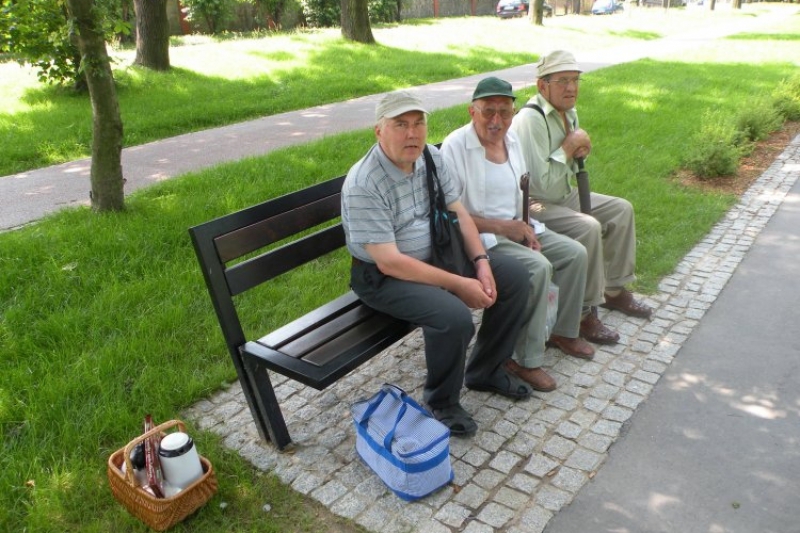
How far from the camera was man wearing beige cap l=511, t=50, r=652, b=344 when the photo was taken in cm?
397

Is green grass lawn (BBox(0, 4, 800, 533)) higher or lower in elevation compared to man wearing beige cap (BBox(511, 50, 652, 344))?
lower

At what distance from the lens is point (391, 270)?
321 cm

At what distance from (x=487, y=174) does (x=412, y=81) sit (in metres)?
9.06

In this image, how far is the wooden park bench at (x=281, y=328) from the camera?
2.97 m

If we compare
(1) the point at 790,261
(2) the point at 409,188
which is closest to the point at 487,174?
(2) the point at 409,188

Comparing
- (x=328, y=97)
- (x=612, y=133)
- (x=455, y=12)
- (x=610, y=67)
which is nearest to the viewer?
(x=612, y=133)

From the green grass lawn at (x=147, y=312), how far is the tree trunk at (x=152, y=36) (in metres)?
3.40

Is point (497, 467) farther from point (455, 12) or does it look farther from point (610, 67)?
point (455, 12)

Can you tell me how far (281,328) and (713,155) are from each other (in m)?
5.33

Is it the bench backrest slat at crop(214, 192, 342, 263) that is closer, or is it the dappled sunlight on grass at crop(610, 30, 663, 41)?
the bench backrest slat at crop(214, 192, 342, 263)

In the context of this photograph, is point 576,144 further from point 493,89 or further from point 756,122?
point 756,122

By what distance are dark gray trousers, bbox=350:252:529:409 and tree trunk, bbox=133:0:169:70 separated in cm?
1009

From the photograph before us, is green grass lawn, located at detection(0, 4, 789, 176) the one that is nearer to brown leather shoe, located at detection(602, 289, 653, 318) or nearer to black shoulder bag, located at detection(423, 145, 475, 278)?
black shoulder bag, located at detection(423, 145, 475, 278)

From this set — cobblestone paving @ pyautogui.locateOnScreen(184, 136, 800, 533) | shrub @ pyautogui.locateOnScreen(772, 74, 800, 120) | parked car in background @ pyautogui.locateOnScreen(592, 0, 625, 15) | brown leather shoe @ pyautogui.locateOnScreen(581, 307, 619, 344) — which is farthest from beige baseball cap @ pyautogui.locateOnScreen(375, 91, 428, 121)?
parked car in background @ pyautogui.locateOnScreen(592, 0, 625, 15)
